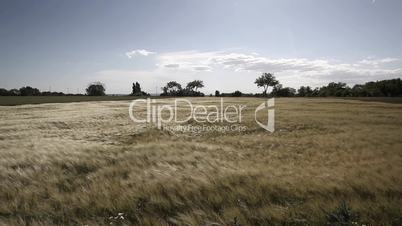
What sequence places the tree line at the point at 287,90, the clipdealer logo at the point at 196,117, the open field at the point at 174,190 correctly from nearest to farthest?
the open field at the point at 174,190 → the clipdealer logo at the point at 196,117 → the tree line at the point at 287,90

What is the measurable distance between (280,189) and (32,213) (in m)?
5.69

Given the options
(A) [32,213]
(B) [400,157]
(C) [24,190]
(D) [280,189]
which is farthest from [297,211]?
(B) [400,157]

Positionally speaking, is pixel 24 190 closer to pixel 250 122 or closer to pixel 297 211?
pixel 297 211

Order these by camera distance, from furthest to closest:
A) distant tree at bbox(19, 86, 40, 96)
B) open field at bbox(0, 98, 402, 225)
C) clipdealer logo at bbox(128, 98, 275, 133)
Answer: distant tree at bbox(19, 86, 40, 96)
clipdealer logo at bbox(128, 98, 275, 133)
open field at bbox(0, 98, 402, 225)

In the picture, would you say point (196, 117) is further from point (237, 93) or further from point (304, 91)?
point (304, 91)

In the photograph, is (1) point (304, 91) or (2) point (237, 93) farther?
(1) point (304, 91)

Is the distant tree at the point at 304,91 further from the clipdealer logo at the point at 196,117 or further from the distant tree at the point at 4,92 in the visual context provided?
the distant tree at the point at 4,92

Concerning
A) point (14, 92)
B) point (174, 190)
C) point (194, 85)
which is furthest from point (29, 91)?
point (174, 190)

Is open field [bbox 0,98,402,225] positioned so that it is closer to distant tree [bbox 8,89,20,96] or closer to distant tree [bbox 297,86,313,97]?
distant tree [bbox 297,86,313,97]

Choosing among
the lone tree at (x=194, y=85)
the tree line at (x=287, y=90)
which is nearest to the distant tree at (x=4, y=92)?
the tree line at (x=287, y=90)

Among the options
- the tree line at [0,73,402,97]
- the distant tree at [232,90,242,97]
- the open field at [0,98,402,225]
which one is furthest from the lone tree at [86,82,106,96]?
the open field at [0,98,402,225]

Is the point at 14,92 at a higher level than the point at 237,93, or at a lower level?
higher

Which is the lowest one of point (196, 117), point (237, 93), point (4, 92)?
point (196, 117)

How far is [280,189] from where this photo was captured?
23.0 ft
